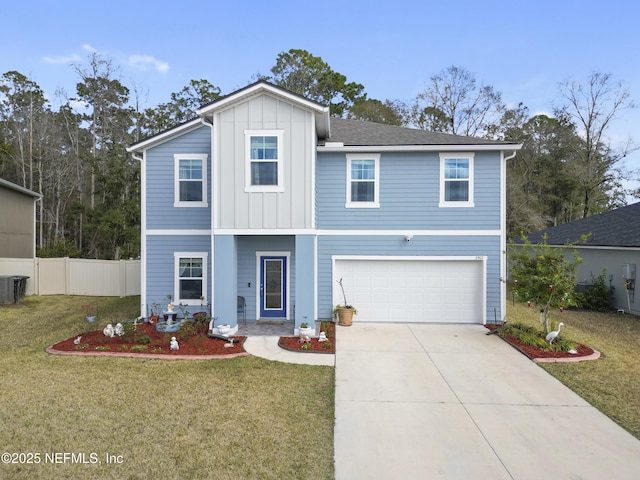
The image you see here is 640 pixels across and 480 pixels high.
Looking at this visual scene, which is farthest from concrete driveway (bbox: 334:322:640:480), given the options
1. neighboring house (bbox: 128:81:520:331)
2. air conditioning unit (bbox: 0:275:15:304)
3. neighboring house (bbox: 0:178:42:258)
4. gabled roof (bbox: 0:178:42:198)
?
neighboring house (bbox: 0:178:42:258)

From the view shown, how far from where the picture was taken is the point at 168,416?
5.08 metres

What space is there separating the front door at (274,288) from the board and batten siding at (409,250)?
103 cm

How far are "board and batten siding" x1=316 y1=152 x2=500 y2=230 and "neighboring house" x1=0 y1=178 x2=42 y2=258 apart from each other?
45.2 feet

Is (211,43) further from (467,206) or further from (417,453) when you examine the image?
(417,453)

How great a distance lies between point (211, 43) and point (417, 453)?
684 inches

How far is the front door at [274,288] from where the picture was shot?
10.8 m

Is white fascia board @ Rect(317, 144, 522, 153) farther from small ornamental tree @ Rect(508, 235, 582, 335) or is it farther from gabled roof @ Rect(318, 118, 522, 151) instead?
small ornamental tree @ Rect(508, 235, 582, 335)

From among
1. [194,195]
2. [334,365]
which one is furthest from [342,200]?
[334,365]

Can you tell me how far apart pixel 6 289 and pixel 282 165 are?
466 inches

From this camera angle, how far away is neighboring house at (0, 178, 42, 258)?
15.9 meters

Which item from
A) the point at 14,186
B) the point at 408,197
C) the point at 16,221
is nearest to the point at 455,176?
the point at 408,197

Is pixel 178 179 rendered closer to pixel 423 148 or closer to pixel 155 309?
pixel 155 309

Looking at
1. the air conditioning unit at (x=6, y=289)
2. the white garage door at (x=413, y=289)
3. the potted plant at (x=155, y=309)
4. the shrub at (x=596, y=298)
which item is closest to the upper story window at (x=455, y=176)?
the white garage door at (x=413, y=289)

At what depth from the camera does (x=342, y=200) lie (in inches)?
427
